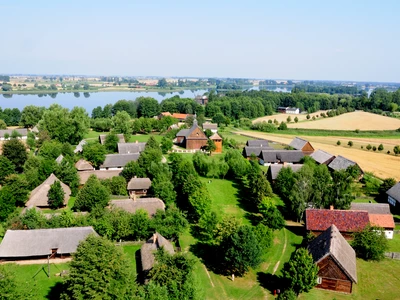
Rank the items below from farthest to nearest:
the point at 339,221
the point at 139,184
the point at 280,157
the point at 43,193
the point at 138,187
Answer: the point at 280,157 → the point at 139,184 → the point at 138,187 → the point at 43,193 → the point at 339,221

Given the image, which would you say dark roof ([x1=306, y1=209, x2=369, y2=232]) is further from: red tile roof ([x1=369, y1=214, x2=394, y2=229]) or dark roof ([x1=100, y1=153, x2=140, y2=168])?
dark roof ([x1=100, y1=153, x2=140, y2=168])

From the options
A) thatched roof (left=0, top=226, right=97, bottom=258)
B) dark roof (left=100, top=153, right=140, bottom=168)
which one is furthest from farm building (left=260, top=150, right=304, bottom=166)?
thatched roof (left=0, top=226, right=97, bottom=258)

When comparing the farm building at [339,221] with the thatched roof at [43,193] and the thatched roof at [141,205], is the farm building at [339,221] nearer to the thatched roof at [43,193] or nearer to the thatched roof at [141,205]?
the thatched roof at [141,205]

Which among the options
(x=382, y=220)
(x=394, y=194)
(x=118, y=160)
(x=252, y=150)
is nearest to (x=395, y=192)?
(x=394, y=194)

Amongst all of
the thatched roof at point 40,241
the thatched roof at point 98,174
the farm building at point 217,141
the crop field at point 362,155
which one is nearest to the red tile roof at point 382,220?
the crop field at point 362,155

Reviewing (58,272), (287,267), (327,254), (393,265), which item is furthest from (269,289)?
(58,272)

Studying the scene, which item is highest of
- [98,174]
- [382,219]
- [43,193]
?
[98,174]

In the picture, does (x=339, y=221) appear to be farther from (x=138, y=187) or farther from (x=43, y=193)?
(x=43, y=193)
